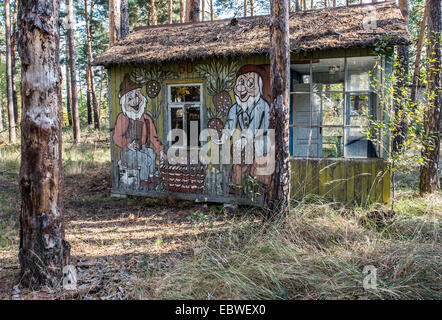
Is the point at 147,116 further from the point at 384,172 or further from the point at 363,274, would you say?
the point at 363,274

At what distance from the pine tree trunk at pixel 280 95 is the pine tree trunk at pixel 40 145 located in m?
3.11

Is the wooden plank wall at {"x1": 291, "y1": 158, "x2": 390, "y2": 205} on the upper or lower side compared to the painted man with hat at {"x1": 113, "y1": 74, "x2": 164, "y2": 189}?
lower

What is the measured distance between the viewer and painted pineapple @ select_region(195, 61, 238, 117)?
775 cm

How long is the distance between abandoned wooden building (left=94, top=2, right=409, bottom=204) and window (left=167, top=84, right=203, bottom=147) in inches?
0.9

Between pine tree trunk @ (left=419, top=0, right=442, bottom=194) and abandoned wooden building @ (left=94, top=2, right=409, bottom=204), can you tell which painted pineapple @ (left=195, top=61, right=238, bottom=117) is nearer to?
abandoned wooden building @ (left=94, top=2, right=409, bottom=204)

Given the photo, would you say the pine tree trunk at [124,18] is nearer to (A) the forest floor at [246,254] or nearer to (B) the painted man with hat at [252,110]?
(B) the painted man with hat at [252,110]

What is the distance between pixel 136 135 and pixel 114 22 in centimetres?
534

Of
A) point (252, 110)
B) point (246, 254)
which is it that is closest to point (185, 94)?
point (252, 110)

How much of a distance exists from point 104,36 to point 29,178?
24.4 meters

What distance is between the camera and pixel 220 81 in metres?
7.84

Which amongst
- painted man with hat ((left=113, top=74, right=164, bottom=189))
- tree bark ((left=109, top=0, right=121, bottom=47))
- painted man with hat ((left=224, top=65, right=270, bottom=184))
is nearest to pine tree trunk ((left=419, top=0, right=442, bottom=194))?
painted man with hat ((left=224, top=65, right=270, bottom=184))

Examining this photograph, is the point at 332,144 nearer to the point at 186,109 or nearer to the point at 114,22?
the point at 186,109

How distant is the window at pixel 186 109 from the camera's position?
26.8 feet
